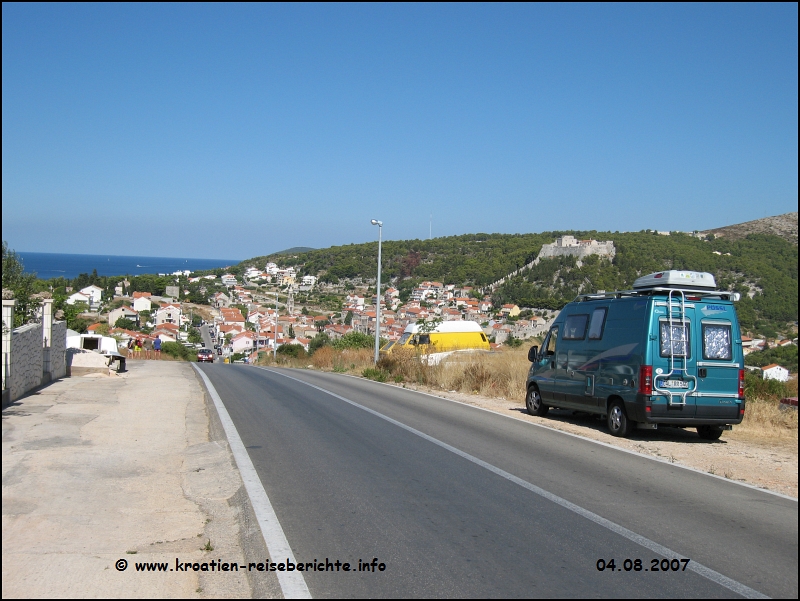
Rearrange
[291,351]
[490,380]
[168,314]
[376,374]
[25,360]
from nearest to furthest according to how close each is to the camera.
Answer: [25,360] → [490,380] → [376,374] → [291,351] → [168,314]

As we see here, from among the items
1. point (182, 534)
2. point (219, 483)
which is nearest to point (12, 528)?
point (182, 534)

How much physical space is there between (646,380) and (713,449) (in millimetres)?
1572

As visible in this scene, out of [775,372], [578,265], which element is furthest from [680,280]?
[578,265]

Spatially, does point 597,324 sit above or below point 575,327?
above

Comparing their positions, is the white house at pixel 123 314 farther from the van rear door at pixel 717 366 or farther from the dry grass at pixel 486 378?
the van rear door at pixel 717 366

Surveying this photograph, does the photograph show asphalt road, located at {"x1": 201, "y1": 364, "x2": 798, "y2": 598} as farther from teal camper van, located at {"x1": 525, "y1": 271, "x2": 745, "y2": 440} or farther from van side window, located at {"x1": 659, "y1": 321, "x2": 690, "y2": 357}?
van side window, located at {"x1": 659, "y1": 321, "x2": 690, "y2": 357}

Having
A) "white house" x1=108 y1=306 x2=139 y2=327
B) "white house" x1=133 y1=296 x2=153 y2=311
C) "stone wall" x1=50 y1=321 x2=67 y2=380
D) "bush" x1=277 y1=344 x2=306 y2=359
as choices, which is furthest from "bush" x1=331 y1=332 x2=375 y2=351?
"white house" x1=133 y1=296 x2=153 y2=311

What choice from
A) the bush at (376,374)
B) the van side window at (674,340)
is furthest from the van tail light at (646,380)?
the bush at (376,374)

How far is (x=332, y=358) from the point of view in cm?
3916

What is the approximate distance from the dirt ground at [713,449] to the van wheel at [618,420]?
17 cm

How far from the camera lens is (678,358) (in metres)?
11.7

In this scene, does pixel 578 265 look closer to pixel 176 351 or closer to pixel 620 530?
pixel 176 351

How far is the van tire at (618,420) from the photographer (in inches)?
477

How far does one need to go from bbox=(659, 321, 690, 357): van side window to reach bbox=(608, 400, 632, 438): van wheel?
1.32 m
